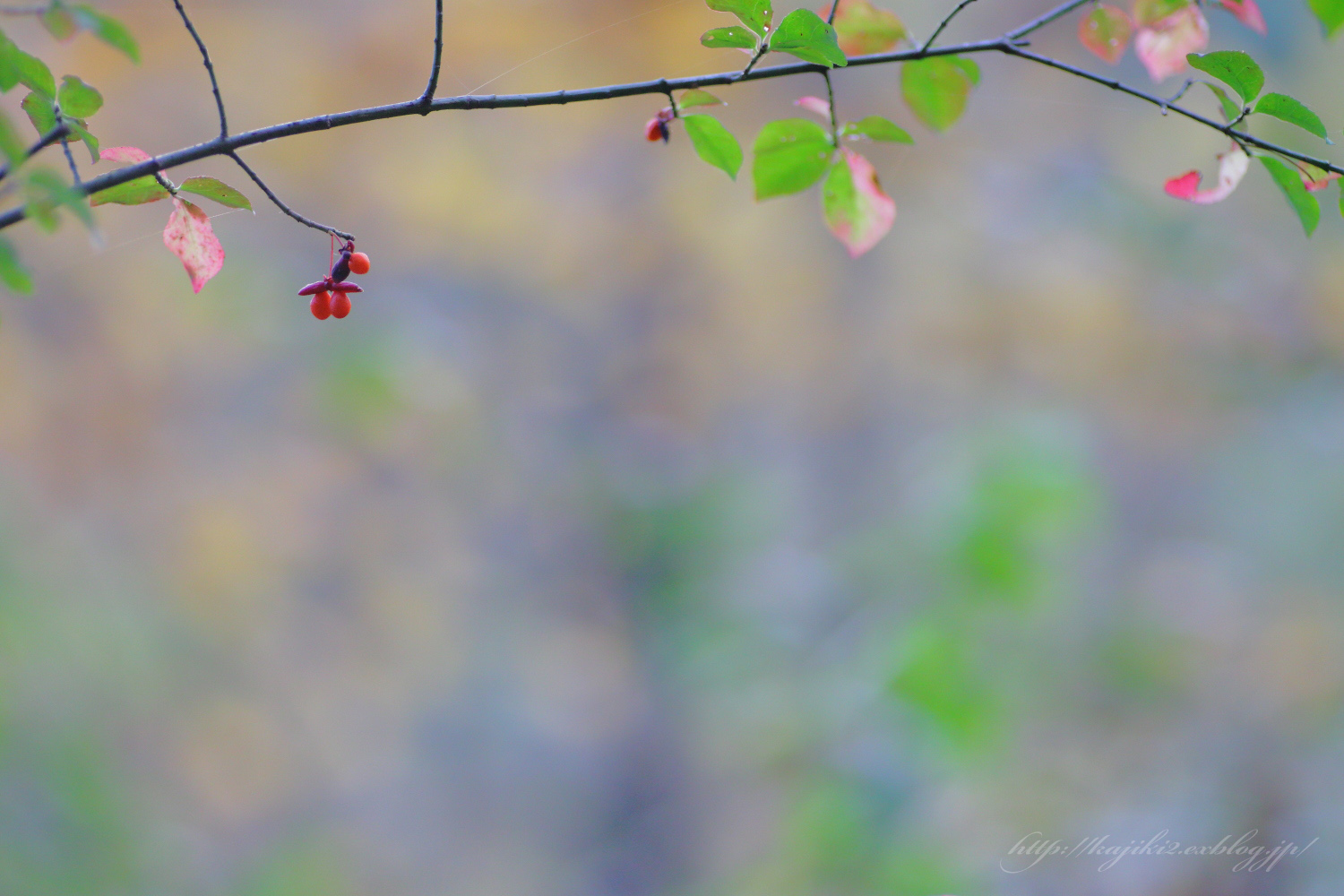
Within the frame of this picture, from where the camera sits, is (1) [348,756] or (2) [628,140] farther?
(2) [628,140]

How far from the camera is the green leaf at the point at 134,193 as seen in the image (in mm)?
357

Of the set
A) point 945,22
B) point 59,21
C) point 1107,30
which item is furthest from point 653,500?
point 59,21

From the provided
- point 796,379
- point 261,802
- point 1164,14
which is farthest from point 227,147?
point 796,379

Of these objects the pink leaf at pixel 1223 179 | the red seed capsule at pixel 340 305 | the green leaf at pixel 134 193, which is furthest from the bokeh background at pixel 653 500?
the green leaf at pixel 134 193

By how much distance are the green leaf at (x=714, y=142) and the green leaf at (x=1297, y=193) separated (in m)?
0.25

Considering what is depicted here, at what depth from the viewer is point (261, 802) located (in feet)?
8.59

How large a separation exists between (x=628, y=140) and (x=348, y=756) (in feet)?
8.95

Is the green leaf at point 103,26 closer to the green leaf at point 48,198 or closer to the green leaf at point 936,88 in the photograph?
the green leaf at point 48,198

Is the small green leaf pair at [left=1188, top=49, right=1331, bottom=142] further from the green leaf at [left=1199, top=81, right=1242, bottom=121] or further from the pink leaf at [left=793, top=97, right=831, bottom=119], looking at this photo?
the pink leaf at [left=793, top=97, right=831, bottom=119]

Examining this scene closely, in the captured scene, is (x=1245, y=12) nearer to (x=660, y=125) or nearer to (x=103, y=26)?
Result: (x=660, y=125)

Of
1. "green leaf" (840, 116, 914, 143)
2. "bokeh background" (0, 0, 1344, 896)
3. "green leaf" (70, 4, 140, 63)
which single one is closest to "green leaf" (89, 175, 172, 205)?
"green leaf" (70, 4, 140, 63)

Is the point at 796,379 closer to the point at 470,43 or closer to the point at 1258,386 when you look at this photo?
the point at 1258,386

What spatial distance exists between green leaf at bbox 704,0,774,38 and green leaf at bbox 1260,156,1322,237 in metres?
0.25

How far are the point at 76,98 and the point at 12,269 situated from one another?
114mm
